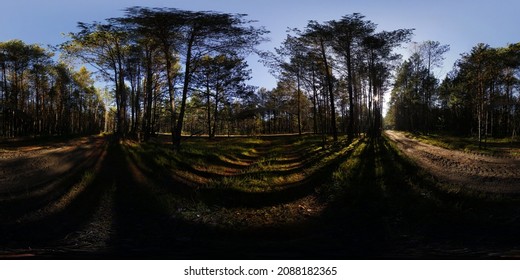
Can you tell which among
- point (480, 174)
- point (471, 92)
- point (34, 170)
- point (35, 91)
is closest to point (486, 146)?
point (471, 92)

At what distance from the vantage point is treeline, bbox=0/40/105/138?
132 ft

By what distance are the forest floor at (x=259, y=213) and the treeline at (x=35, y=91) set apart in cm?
3430

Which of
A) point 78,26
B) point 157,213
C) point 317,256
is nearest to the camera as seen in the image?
point 317,256

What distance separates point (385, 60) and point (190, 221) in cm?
3155

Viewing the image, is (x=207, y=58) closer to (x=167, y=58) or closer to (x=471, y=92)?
(x=167, y=58)

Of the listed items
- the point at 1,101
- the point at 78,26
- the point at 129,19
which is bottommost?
the point at 1,101

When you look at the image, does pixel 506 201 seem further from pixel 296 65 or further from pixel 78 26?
pixel 78 26

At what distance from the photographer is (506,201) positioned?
8.96 meters

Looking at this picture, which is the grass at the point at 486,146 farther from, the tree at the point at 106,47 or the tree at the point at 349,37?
the tree at the point at 106,47

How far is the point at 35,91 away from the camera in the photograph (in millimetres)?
51125

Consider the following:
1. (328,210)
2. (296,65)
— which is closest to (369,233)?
(328,210)

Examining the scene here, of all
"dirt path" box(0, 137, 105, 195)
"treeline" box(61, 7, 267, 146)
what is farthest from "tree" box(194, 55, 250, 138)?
"dirt path" box(0, 137, 105, 195)

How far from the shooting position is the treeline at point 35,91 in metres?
40.3

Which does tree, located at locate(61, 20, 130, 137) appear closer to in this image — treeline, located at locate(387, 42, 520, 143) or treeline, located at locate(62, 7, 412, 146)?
treeline, located at locate(62, 7, 412, 146)
